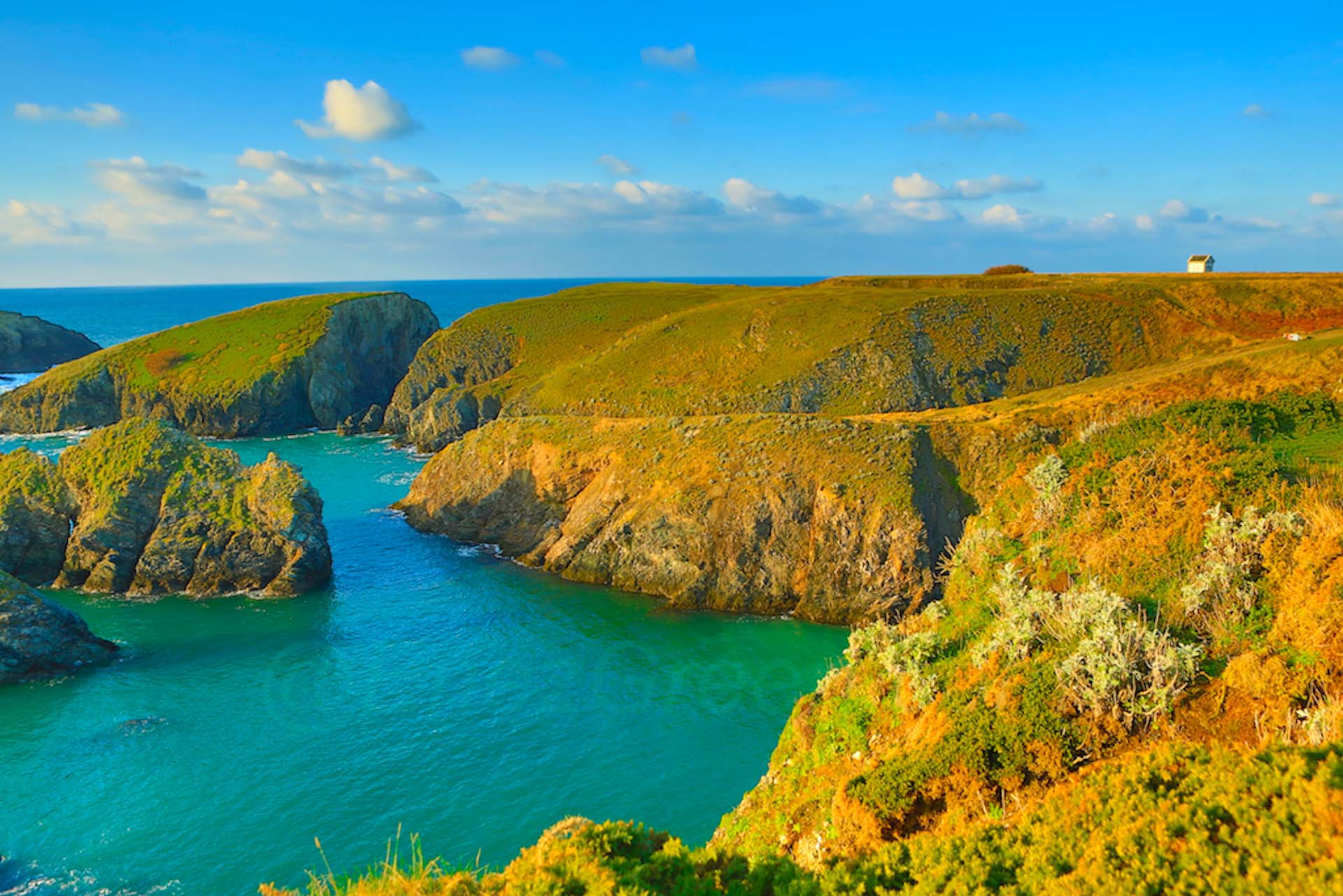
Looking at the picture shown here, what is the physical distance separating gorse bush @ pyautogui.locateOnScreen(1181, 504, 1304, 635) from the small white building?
13871 cm

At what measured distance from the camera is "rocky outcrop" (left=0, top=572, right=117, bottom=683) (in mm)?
34438

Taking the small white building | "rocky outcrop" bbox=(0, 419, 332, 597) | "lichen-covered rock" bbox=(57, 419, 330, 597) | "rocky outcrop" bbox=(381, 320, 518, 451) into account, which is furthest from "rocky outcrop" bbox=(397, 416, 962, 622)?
the small white building

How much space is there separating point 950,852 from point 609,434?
50470mm

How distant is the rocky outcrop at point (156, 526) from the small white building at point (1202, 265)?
145 meters

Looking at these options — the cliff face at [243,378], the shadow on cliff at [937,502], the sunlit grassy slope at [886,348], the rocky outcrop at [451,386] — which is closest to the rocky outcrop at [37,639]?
the shadow on cliff at [937,502]

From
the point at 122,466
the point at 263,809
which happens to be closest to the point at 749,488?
the point at 263,809

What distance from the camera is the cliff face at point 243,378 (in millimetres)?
108000

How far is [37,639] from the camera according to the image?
35.1 metres

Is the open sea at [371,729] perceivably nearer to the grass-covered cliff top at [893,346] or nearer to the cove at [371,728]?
the cove at [371,728]

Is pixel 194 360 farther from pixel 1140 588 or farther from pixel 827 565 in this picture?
pixel 1140 588

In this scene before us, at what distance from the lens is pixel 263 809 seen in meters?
25.5

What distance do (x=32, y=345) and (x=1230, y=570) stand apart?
20816cm

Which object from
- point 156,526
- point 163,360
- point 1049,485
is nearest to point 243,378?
point 163,360

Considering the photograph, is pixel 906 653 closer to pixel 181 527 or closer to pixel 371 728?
pixel 371 728
